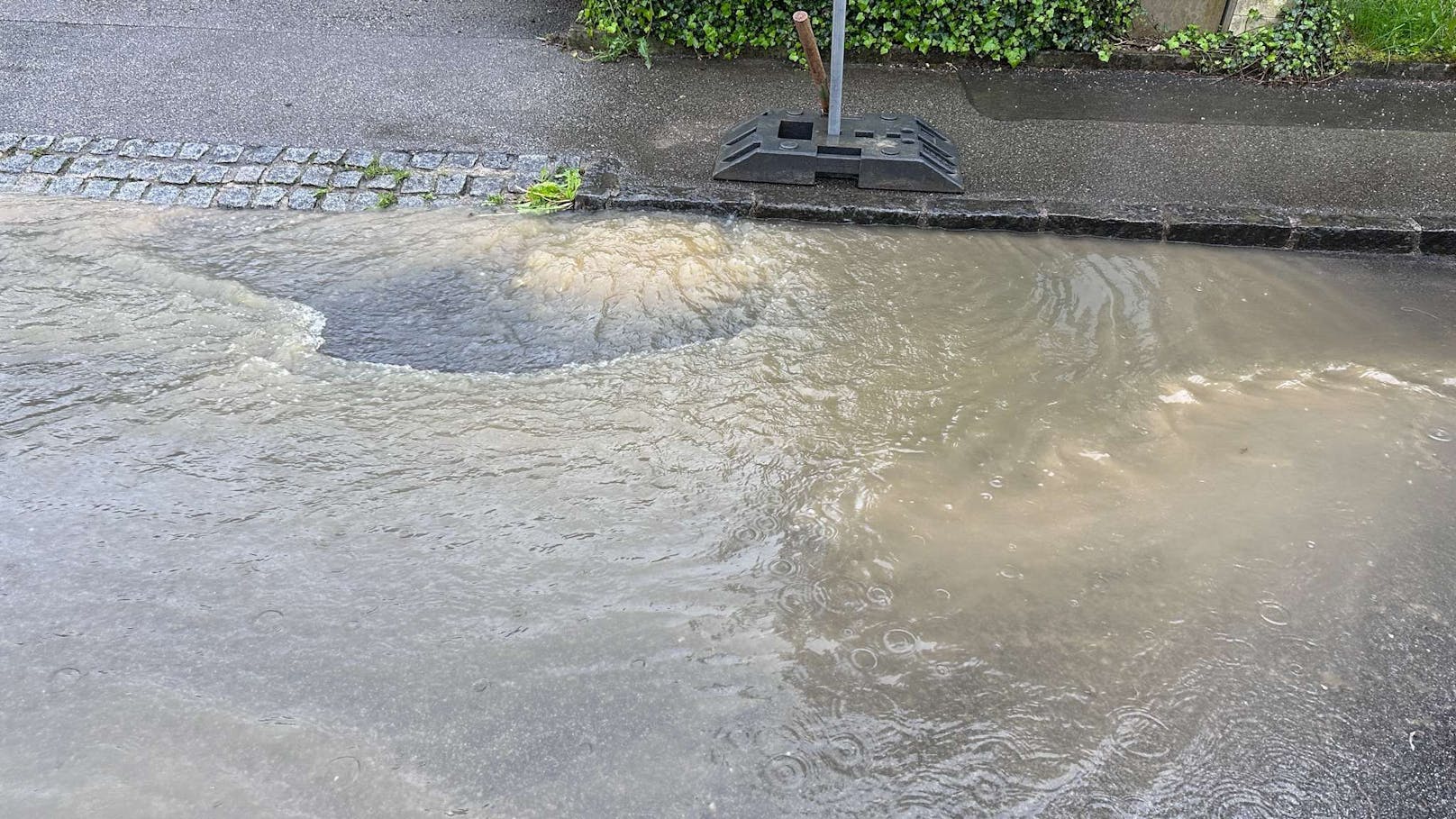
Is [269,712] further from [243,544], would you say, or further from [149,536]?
[149,536]

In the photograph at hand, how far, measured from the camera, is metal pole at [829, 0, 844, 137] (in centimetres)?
474

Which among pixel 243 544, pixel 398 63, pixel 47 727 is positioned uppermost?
pixel 398 63

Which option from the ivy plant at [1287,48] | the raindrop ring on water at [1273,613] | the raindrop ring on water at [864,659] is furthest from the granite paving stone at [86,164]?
the ivy plant at [1287,48]

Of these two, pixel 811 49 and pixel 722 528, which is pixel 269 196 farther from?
pixel 722 528

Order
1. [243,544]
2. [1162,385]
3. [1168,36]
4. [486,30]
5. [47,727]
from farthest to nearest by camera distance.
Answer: [486,30] < [1168,36] < [1162,385] < [243,544] < [47,727]

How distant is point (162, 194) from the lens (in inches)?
207

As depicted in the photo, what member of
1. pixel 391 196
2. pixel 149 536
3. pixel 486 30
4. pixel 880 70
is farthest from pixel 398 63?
pixel 149 536

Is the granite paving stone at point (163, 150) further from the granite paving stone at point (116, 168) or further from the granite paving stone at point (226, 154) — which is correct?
the granite paving stone at point (226, 154)

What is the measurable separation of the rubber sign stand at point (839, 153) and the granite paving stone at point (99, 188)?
11.4 ft

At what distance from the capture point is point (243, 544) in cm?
332

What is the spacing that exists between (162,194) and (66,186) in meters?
0.58

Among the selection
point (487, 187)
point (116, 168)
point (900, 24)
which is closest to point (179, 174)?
point (116, 168)

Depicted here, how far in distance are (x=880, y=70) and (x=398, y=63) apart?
136 inches

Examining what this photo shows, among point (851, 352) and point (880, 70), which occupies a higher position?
point (880, 70)
